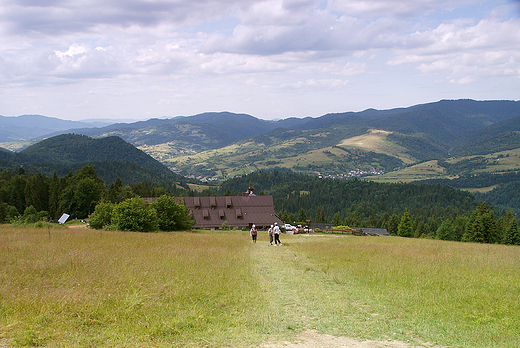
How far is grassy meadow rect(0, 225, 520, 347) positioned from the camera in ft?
27.5

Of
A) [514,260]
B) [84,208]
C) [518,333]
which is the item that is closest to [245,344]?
[518,333]

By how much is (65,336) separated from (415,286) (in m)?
11.2

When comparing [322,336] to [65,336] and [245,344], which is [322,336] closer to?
[245,344]

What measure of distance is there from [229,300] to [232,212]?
64.2m

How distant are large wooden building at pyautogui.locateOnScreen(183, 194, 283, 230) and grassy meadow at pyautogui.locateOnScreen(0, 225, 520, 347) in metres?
55.7

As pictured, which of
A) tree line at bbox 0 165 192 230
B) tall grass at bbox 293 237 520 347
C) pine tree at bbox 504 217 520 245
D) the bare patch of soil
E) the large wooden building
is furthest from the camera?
the large wooden building

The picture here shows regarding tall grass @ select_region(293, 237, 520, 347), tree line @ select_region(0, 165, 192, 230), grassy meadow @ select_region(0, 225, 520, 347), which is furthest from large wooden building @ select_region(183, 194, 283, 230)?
grassy meadow @ select_region(0, 225, 520, 347)

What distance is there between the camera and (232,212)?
7500cm

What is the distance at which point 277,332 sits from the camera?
880 centimetres

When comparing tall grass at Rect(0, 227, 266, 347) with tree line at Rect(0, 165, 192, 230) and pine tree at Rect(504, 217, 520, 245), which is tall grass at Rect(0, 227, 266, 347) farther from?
pine tree at Rect(504, 217, 520, 245)

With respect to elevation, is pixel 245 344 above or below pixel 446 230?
above

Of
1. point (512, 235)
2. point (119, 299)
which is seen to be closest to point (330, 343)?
point (119, 299)

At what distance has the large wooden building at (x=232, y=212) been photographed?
73.2 m

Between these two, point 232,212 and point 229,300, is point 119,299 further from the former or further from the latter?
point 232,212
